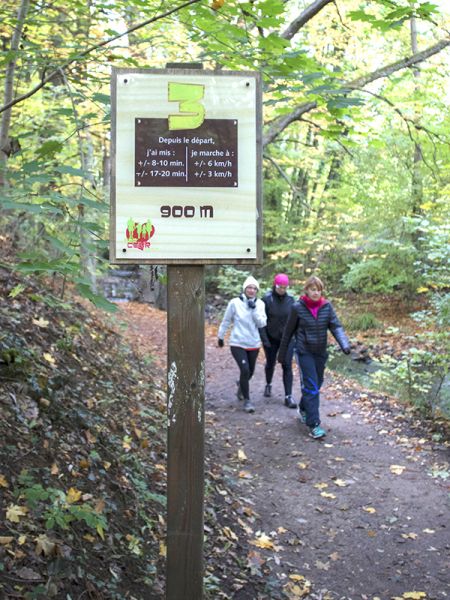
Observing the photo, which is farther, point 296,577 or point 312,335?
point 312,335

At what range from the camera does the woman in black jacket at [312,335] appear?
7.23 m

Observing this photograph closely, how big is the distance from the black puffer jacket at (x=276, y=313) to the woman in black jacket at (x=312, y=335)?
132cm

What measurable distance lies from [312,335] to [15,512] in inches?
183

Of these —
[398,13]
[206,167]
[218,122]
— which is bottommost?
[206,167]

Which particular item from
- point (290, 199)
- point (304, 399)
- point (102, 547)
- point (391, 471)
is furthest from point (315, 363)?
point (290, 199)

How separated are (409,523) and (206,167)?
4.24 meters

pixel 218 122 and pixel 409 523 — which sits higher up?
pixel 218 122

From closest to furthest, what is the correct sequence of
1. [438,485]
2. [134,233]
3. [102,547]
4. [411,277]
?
[134,233] → [102,547] → [438,485] → [411,277]

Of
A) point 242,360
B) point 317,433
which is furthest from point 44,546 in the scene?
point 242,360

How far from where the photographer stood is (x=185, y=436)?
9.07 feet

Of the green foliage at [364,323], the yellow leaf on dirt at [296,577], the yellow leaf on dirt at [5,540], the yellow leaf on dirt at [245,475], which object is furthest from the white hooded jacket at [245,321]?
the green foliage at [364,323]

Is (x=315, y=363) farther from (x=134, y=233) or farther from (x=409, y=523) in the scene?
(x=134, y=233)

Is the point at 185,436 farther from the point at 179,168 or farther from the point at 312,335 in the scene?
the point at 312,335

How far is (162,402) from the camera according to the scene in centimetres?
767
